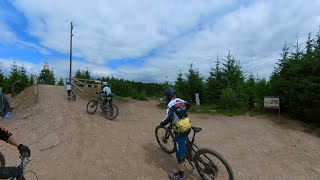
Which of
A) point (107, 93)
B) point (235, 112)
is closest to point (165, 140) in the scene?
point (107, 93)

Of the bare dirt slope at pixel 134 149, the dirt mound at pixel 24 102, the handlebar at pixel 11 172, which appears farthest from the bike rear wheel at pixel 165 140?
the dirt mound at pixel 24 102

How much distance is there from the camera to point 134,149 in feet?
23.5

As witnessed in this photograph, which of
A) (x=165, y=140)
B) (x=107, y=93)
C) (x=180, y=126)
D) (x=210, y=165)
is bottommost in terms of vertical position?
(x=210, y=165)

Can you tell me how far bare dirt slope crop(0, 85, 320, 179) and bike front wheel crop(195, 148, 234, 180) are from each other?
0.43 m

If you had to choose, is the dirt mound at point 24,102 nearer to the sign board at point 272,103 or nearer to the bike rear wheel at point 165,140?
the bike rear wheel at point 165,140

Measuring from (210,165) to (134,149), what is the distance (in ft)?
9.33

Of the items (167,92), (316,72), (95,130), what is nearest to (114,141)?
(95,130)

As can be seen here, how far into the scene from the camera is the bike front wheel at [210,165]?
16.1ft

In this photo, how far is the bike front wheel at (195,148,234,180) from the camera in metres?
4.90

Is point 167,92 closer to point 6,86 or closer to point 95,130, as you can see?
point 95,130

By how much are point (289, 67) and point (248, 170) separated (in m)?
10.0

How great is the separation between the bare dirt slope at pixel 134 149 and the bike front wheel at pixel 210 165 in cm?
43

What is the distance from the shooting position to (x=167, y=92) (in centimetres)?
573

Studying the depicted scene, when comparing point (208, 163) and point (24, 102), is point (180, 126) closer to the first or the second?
point (208, 163)
